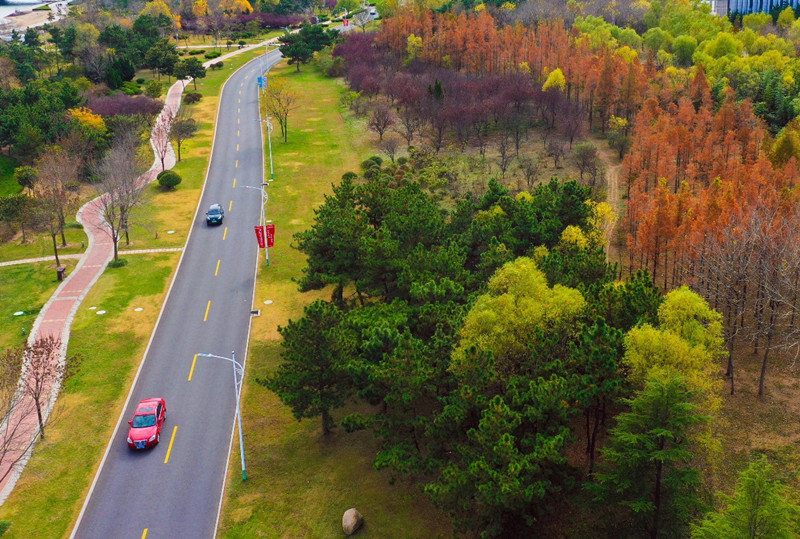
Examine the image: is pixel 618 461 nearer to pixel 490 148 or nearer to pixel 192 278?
pixel 192 278

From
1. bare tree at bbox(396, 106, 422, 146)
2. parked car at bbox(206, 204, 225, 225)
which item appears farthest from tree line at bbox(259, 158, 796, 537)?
bare tree at bbox(396, 106, 422, 146)

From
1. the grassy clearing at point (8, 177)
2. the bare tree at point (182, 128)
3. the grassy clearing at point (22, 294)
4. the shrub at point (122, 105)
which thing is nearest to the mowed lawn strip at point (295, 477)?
the grassy clearing at point (22, 294)

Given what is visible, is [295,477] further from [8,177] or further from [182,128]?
[182,128]

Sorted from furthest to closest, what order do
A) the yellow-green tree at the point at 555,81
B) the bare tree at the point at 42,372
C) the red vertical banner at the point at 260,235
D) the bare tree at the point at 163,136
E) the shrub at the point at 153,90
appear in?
the shrub at the point at 153,90
the yellow-green tree at the point at 555,81
the bare tree at the point at 163,136
the red vertical banner at the point at 260,235
the bare tree at the point at 42,372

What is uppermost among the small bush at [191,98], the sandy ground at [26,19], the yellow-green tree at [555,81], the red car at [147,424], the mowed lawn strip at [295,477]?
the sandy ground at [26,19]

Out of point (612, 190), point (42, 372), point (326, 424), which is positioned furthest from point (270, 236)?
point (612, 190)

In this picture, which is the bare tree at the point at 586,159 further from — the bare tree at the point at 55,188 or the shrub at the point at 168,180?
the bare tree at the point at 55,188

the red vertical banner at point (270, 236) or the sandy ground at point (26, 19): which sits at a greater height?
the sandy ground at point (26, 19)
